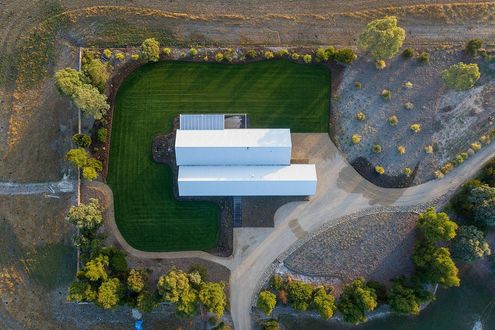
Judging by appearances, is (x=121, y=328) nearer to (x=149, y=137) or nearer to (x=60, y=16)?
(x=149, y=137)

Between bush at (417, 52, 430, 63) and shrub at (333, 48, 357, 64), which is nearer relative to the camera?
shrub at (333, 48, 357, 64)

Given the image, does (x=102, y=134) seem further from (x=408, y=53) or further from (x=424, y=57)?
(x=424, y=57)

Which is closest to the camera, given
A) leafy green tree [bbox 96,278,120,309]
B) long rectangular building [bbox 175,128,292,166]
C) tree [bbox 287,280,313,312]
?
leafy green tree [bbox 96,278,120,309]

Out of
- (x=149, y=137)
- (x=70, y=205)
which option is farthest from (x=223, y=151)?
(x=70, y=205)

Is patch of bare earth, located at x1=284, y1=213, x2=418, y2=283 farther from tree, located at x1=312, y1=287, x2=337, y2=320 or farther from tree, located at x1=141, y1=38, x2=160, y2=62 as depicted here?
tree, located at x1=141, y1=38, x2=160, y2=62

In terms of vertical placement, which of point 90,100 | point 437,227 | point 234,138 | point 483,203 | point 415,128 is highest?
point 90,100

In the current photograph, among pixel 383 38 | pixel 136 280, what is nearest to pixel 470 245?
pixel 383 38

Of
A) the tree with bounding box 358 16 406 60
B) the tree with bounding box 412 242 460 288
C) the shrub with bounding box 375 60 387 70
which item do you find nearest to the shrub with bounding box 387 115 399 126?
the shrub with bounding box 375 60 387 70

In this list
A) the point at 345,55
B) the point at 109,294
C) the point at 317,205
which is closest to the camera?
the point at 109,294
